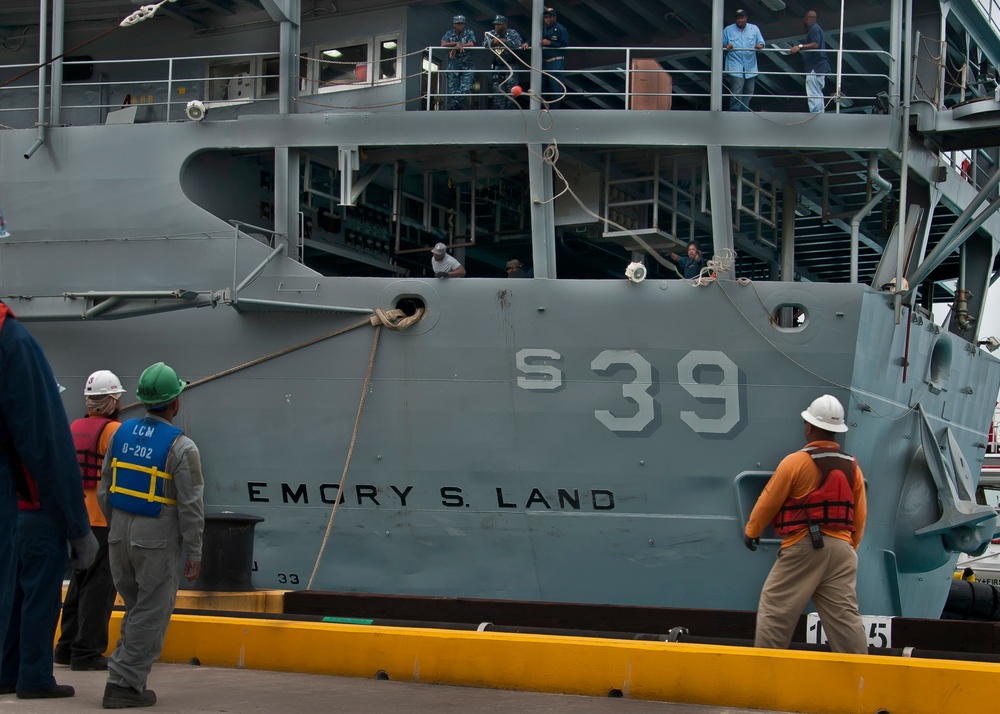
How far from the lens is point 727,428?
36.3ft

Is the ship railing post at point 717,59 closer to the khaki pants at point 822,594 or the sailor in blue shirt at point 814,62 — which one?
the sailor in blue shirt at point 814,62

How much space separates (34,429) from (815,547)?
165 inches

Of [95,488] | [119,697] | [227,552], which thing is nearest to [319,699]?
[119,697]

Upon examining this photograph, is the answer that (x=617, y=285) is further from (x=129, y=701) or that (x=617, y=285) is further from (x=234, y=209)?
(x=129, y=701)

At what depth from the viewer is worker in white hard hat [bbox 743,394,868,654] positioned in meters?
6.50

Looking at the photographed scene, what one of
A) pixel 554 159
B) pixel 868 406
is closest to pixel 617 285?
pixel 554 159

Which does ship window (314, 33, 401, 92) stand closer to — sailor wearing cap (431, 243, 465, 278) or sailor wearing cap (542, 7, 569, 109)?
sailor wearing cap (542, 7, 569, 109)

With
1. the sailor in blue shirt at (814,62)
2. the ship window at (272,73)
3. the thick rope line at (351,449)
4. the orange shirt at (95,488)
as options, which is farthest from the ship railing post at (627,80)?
the orange shirt at (95,488)

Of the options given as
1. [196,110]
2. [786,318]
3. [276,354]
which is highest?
[196,110]

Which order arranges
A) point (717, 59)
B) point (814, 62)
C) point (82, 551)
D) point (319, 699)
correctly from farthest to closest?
point (814, 62) → point (717, 59) → point (319, 699) → point (82, 551)

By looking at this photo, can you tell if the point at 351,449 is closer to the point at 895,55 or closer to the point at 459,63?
the point at 459,63

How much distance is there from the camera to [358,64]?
43.3ft

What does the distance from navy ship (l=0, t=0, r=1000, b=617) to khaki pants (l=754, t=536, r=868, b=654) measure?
14.7ft

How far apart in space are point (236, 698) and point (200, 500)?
101cm
